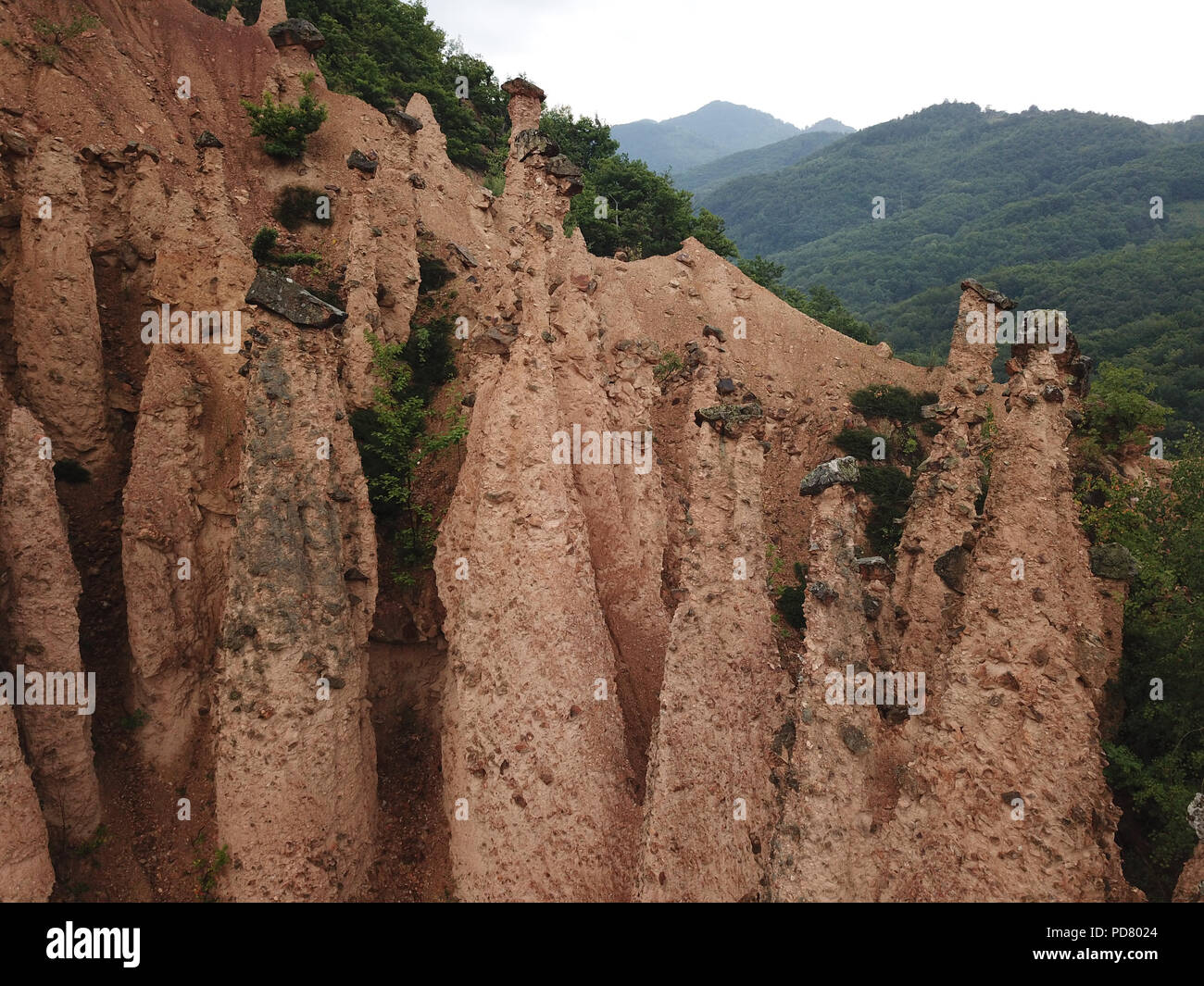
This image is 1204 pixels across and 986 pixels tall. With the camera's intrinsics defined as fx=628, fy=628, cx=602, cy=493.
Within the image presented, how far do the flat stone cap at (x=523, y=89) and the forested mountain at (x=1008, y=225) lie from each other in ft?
180

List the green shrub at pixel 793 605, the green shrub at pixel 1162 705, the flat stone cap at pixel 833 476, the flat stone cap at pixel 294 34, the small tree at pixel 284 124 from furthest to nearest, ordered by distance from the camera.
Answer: the green shrub at pixel 793 605 → the flat stone cap at pixel 294 34 → the small tree at pixel 284 124 → the green shrub at pixel 1162 705 → the flat stone cap at pixel 833 476

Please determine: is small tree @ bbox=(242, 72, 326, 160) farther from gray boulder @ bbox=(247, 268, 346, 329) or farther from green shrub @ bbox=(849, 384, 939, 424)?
green shrub @ bbox=(849, 384, 939, 424)

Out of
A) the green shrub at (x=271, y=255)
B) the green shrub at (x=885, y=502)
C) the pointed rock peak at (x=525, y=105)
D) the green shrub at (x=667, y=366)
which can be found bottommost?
the green shrub at (x=885, y=502)

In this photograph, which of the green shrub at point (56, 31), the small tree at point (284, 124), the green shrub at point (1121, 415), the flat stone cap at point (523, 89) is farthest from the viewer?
the green shrub at point (1121, 415)

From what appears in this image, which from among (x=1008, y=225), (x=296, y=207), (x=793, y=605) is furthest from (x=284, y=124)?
(x=1008, y=225)

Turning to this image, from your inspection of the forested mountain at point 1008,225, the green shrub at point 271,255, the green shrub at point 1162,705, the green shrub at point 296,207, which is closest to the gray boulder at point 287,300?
the green shrub at point 271,255

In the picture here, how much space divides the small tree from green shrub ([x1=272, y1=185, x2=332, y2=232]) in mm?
1294

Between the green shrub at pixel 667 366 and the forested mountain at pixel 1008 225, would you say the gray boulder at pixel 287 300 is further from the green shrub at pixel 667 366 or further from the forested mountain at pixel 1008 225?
the forested mountain at pixel 1008 225

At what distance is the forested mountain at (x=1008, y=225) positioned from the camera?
61281mm

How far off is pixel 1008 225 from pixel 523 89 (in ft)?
372

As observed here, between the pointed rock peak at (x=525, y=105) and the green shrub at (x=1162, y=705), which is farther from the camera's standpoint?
the green shrub at (x=1162, y=705)

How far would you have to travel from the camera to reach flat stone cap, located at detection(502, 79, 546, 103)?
1169 cm

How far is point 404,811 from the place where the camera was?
35.1 feet

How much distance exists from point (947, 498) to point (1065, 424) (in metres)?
7.32
